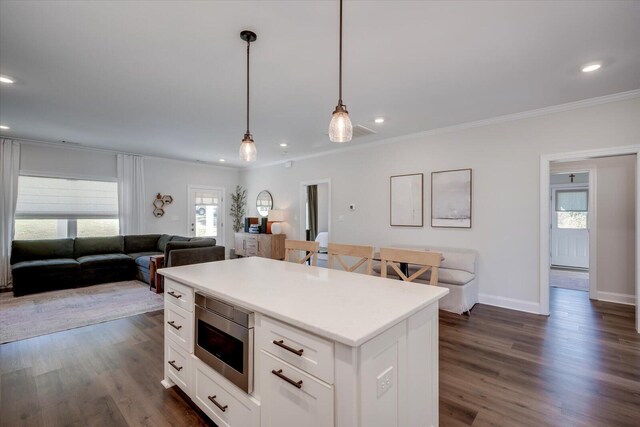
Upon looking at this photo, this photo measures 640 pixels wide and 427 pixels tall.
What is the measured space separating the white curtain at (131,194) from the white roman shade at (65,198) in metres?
0.15

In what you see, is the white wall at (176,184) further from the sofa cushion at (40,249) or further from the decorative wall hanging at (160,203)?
the sofa cushion at (40,249)

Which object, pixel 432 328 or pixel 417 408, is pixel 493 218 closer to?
pixel 432 328

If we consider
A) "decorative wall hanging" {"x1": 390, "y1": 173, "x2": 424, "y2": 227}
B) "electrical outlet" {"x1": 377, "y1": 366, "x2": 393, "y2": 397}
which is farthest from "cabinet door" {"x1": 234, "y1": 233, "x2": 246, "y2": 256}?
"electrical outlet" {"x1": 377, "y1": 366, "x2": 393, "y2": 397}

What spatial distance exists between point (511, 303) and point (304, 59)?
3.98m

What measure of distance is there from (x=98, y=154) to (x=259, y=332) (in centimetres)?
671

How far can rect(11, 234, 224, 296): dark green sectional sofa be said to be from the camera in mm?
4586

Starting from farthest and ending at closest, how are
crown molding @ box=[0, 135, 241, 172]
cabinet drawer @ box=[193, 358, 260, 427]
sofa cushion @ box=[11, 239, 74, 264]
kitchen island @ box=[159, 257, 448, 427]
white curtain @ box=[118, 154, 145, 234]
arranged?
white curtain @ box=[118, 154, 145, 234] < crown molding @ box=[0, 135, 241, 172] < sofa cushion @ box=[11, 239, 74, 264] < cabinet drawer @ box=[193, 358, 260, 427] < kitchen island @ box=[159, 257, 448, 427]

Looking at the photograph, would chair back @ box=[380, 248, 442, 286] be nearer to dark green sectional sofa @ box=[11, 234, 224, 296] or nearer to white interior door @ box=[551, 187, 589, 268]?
dark green sectional sofa @ box=[11, 234, 224, 296]

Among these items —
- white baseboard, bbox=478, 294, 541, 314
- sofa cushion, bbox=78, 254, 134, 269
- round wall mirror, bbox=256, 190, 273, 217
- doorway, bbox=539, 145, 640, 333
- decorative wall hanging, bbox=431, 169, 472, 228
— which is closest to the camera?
doorway, bbox=539, 145, 640, 333

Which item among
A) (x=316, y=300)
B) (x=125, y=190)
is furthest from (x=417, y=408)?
(x=125, y=190)

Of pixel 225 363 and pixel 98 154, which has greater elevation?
pixel 98 154

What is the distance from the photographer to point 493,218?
404 cm

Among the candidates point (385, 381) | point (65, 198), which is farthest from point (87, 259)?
point (385, 381)

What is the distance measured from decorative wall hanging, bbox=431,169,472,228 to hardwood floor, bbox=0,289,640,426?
4.81 ft
